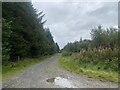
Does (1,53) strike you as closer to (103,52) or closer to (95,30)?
(103,52)

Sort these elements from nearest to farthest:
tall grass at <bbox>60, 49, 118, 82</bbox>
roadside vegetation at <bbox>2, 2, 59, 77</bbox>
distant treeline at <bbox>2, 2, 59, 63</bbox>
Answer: tall grass at <bbox>60, 49, 118, 82</bbox> → roadside vegetation at <bbox>2, 2, 59, 77</bbox> → distant treeline at <bbox>2, 2, 59, 63</bbox>

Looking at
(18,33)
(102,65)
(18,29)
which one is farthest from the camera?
(18,33)

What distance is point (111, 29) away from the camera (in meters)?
55.4

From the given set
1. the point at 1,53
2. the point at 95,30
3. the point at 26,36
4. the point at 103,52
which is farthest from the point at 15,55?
the point at 95,30

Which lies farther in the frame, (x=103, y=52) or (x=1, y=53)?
(x=103, y=52)

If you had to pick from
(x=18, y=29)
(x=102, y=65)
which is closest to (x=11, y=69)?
(x=102, y=65)

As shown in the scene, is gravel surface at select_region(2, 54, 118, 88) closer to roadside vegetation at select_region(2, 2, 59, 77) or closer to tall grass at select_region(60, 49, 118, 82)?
tall grass at select_region(60, 49, 118, 82)

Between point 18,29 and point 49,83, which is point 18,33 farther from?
point 49,83

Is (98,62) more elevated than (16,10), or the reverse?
(16,10)

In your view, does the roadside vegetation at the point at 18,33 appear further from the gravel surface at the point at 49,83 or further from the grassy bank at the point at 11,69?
the gravel surface at the point at 49,83

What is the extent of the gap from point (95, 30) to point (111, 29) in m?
6.70

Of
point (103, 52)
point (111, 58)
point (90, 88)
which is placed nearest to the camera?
point (90, 88)

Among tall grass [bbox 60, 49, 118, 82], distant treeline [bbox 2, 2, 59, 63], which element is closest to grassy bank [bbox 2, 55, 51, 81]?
distant treeline [bbox 2, 2, 59, 63]

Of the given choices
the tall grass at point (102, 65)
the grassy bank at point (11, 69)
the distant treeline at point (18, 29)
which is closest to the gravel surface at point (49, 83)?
the tall grass at point (102, 65)
